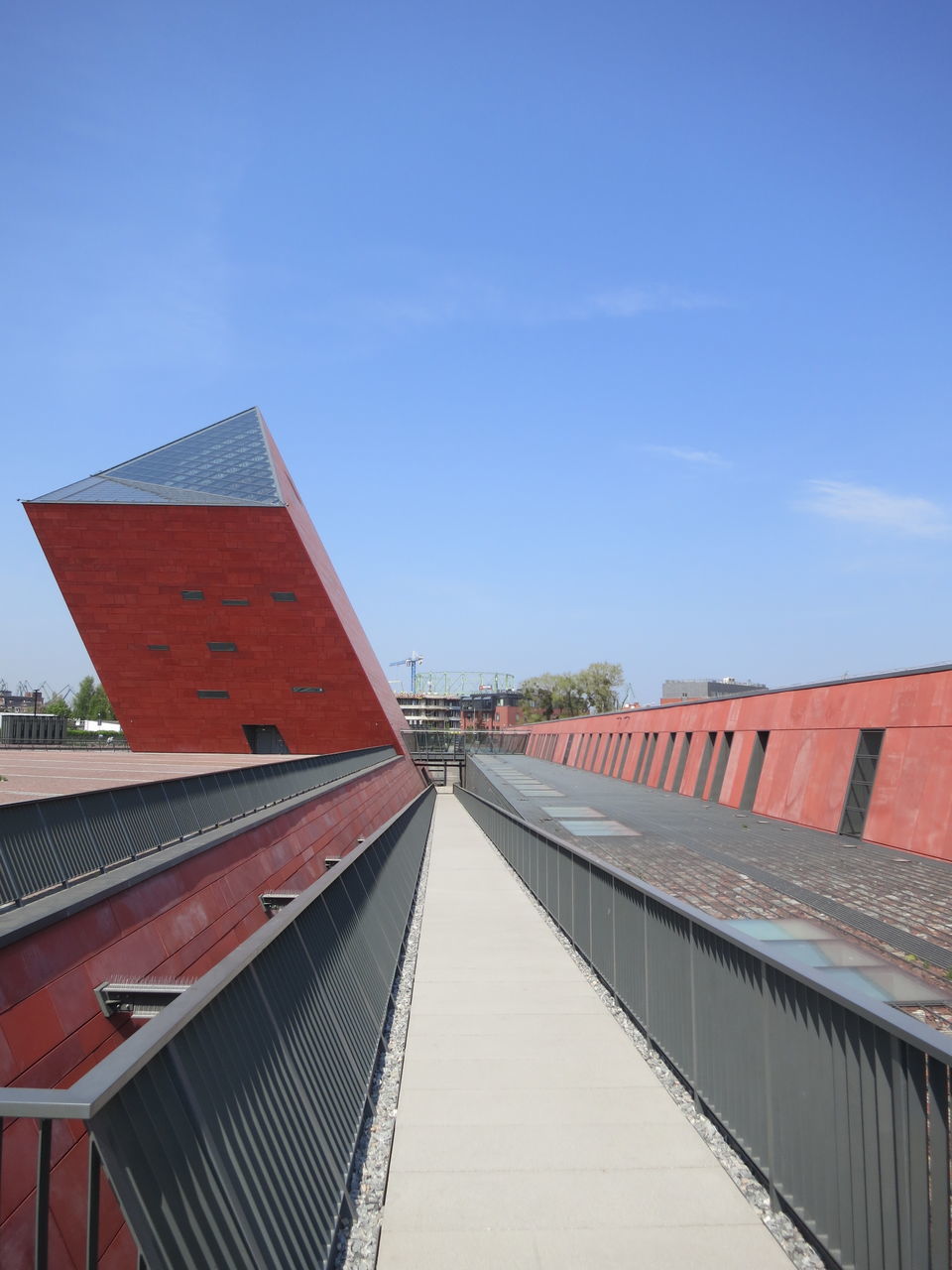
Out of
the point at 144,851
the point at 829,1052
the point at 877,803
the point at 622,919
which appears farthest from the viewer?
the point at 877,803

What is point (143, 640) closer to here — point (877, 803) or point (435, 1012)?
point (877, 803)

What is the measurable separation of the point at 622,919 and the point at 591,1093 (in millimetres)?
1698

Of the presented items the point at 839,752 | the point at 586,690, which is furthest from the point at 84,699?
the point at 839,752

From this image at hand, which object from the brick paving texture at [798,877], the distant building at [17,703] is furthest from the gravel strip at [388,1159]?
the distant building at [17,703]

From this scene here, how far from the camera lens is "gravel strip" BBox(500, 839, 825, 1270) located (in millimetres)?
3451

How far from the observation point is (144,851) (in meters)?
10.2

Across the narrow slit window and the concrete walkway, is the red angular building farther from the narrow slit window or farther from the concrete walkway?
the concrete walkway

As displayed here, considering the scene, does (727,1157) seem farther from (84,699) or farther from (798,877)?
(84,699)

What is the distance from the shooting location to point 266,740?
41.6m

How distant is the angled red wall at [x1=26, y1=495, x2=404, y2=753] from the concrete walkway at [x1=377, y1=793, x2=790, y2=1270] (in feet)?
99.9

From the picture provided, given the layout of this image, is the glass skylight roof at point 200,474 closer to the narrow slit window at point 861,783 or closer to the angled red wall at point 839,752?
the angled red wall at point 839,752

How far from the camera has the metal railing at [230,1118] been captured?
212 centimetres

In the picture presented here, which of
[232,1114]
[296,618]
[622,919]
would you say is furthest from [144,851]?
[296,618]

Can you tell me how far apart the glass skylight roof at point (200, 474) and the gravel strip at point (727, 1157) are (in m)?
31.1
